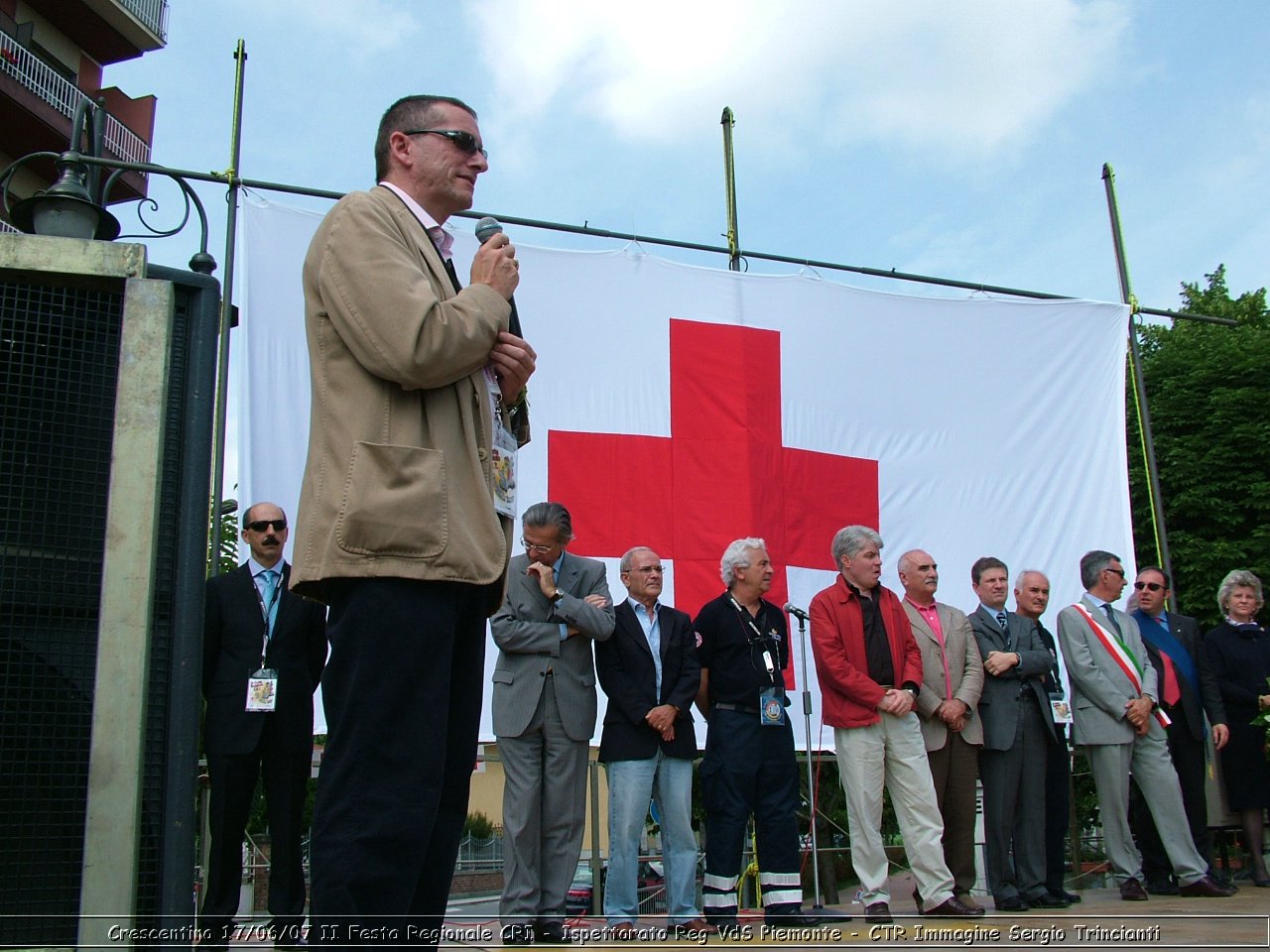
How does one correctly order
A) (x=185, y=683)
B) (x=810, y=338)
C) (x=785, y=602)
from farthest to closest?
(x=810, y=338)
(x=785, y=602)
(x=185, y=683)

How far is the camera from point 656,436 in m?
6.34

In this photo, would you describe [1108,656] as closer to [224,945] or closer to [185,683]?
[224,945]

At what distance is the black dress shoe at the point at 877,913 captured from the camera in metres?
4.47

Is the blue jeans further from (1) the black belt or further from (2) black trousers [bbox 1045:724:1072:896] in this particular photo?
(2) black trousers [bbox 1045:724:1072:896]

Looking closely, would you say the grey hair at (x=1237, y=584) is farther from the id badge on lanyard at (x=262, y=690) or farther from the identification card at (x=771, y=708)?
the id badge on lanyard at (x=262, y=690)

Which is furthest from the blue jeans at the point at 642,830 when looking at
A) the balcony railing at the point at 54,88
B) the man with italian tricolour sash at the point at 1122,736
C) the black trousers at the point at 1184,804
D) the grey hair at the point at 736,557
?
the balcony railing at the point at 54,88

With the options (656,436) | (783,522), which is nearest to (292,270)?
(656,436)

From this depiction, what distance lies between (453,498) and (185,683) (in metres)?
0.60

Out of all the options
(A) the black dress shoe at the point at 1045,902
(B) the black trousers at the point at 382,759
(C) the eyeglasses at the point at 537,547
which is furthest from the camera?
(A) the black dress shoe at the point at 1045,902

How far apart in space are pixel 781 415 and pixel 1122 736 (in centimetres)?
245

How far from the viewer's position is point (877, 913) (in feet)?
15.2

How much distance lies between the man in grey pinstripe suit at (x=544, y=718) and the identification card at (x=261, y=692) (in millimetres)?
879

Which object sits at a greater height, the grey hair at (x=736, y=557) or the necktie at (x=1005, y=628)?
the grey hair at (x=736, y=557)

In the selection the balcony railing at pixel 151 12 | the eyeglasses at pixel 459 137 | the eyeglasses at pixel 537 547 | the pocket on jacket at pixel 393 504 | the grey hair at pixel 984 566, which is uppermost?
the balcony railing at pixel 151 12
